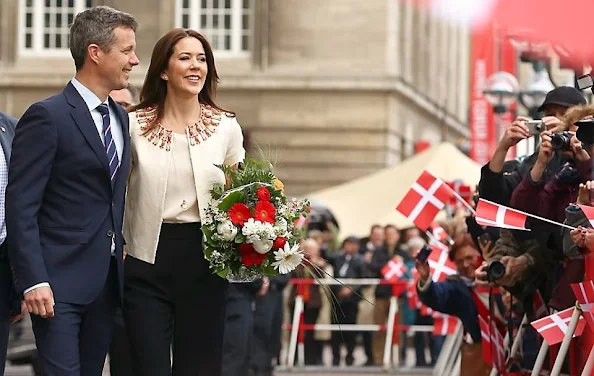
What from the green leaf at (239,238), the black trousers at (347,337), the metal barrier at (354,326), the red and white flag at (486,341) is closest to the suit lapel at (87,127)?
the green leaf at (239,238)

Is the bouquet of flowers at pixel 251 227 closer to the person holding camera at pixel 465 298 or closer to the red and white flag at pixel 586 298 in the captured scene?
the red and white flag at pixel 586 298

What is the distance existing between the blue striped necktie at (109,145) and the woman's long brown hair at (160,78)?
0.36 meters

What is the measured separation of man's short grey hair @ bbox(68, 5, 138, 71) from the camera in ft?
25.5

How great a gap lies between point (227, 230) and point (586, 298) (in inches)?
75.5

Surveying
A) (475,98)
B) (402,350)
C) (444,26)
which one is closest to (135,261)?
(402,350)

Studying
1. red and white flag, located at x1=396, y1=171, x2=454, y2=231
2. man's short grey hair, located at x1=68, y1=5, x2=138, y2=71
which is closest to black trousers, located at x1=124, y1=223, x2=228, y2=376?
man's short grey hair, located at x1=68, y1=5, x2=138, y2=71

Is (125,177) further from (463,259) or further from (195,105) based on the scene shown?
(463,259)

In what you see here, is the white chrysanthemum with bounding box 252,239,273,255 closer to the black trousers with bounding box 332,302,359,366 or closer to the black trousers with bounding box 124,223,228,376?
the black trousers with bounding box 124,223,228,376

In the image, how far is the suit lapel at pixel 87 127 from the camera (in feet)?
25.1

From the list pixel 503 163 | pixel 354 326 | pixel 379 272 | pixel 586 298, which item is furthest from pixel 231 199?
pixel 379 272

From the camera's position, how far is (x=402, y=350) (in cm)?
2325

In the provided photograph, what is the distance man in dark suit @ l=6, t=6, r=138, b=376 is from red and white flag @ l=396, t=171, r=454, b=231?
15.7 ft

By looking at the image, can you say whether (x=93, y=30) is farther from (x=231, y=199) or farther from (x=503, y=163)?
(x=503, y=163)

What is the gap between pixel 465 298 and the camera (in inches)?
471
